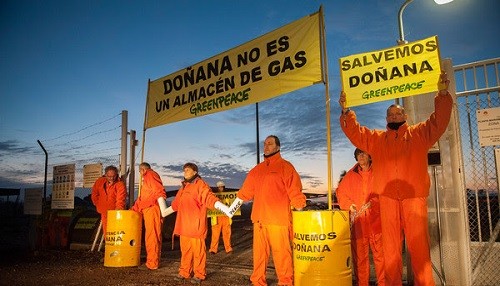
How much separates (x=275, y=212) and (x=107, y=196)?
544 cm

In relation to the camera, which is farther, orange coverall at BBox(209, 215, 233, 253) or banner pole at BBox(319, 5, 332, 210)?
orange coverall at BBox(209, 215, 233, 253)

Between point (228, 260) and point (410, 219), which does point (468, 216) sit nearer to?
point (410, 219)

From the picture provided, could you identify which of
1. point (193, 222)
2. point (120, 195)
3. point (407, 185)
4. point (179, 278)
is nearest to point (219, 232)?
point (120, 195)

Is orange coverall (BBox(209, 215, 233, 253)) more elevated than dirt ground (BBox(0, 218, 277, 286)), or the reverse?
orange coverall (BBox(209, 215, 233, 253))

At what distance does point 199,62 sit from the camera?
7609 millimetres

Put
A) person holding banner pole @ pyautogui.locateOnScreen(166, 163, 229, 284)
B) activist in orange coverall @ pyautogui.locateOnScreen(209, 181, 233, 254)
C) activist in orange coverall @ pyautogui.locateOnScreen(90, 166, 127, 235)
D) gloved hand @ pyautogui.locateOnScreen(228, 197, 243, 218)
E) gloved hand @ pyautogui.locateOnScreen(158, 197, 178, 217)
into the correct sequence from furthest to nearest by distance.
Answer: activist in orange coverall @ pyautogui.locateOnScreen(209, 181, 233, 254), activist in orange coverall @ pyautogui.locateOnScreen(90, 166, 127, 235), gloved hand @ pyautogui.locateOnScreen(158, 197, 178, 217), person holding banner pole @ pyautogui.locateOnScreen(166, 163, 229, 284), gloved hand @ pyautogui.locateOnScreen(228, 197, 243, 218)

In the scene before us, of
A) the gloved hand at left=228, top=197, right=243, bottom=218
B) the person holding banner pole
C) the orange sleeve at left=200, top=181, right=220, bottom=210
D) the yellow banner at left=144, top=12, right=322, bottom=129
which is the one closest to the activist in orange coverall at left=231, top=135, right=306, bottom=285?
the gloved hand at left=228, top=197, right=243, bottom=218

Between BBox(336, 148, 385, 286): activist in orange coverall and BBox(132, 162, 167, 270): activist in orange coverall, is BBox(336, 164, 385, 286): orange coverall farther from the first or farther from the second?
BBox(132, 162, 167, 270): activist in orange coverall

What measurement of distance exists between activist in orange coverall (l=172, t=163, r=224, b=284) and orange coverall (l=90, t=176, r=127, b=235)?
297cm

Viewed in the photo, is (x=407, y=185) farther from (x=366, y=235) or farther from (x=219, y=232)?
(x=219, y=232)

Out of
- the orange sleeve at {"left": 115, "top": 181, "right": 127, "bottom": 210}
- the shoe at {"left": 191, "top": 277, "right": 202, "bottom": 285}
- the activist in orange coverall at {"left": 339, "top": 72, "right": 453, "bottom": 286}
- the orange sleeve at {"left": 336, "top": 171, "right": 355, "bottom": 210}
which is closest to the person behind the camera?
the activist in orange coverall at {"left": 339, "top": 72, "right": 453, "bottom": 286}

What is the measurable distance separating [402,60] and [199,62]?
13.0 feet

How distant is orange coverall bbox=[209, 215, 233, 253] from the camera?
9.86 meters

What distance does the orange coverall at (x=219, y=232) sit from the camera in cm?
986
